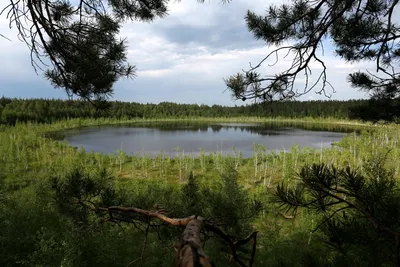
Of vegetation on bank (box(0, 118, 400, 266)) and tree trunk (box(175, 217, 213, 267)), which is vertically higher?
tree trunk (box(175, 217, 213, 267))

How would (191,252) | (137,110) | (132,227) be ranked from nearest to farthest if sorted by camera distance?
(191,252) < (132,227) < (137,110)

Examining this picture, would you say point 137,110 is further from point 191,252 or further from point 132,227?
point 191,252

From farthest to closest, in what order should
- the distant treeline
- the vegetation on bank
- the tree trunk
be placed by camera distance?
the distant treeline
the vegetation on bank
the tree trunk

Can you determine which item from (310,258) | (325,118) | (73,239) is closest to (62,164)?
(73,239)

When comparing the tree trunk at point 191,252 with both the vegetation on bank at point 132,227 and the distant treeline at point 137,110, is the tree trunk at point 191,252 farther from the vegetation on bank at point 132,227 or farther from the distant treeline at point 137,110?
the distant treeline at point 137,110

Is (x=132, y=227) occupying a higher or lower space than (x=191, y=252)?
lower

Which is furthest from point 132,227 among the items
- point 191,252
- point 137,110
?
point 137,110

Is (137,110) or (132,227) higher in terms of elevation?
(137,110)

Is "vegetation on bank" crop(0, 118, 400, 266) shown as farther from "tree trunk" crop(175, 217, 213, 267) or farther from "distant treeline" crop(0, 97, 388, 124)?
"distant treeline" crop(0, 97, 388, 124)

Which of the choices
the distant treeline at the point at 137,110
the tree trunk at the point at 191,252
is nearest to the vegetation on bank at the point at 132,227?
the tree trunk at the point at 191,252

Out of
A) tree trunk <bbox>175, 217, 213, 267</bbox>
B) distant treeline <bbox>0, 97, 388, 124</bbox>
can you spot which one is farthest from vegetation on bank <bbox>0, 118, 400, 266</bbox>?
distant treeline <bbox>0, 97, 388, 124</bbox>

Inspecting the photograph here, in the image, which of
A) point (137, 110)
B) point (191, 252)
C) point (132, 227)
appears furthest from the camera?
point (137, 110)

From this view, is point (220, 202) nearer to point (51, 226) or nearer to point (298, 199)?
point (298, 199)

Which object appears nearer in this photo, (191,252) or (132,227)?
(191,252)
